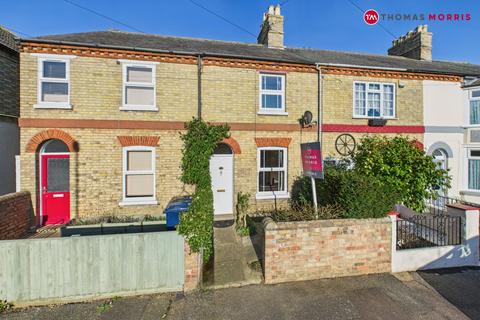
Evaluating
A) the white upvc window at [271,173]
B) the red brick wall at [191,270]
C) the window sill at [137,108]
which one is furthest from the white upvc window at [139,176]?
the red brick wall at [191,270]

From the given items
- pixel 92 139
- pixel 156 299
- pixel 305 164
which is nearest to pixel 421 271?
pixel 305 164

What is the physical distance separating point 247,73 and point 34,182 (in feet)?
27.9

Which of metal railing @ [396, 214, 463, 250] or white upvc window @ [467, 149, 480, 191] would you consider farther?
white upvc window @ [467, 149, 480, 191]

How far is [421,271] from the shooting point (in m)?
5.54

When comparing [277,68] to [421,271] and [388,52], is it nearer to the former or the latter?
[421,271]

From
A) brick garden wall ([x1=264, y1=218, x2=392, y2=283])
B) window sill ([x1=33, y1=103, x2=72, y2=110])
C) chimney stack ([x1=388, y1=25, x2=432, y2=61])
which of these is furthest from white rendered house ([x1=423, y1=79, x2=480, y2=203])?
window sill ([x1=33, y1=103, x2=72, y2=110])

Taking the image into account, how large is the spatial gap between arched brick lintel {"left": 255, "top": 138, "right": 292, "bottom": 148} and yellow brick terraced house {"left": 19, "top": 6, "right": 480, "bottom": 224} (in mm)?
42

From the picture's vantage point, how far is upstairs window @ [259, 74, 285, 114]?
9.84 meters

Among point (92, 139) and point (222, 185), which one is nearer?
point (92, 139)

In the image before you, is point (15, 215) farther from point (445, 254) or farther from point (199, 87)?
point (445, 254)

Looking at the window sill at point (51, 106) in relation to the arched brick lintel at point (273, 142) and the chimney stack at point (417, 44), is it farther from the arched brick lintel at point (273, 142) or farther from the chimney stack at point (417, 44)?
the chimney stack at point (417, 44)

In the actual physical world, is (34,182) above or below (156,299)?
above

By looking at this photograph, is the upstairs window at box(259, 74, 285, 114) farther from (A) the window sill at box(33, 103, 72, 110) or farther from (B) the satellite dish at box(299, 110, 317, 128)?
(A) the window sill at box(33, 103, 72, 110)

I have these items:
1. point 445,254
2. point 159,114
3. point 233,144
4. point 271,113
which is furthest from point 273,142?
point 445,254
